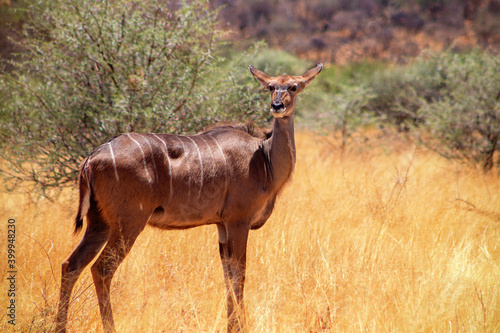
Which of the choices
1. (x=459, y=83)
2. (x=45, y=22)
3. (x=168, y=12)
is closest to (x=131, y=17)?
(x=168, y=12)

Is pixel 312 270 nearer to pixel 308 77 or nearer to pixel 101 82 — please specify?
pixel 308 77

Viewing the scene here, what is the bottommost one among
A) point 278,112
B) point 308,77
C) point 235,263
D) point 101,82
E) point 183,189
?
point 235,263

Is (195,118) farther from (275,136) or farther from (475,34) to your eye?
(475,34)

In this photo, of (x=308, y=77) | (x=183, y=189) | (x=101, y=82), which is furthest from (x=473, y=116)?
(x=183, y=189)

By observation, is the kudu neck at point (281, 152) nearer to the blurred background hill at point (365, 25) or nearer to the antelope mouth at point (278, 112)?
the antelope mouth at point (278, 112)

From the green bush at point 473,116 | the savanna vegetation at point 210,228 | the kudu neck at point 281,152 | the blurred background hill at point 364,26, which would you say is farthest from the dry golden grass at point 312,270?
the blurred background hill at point 364,26

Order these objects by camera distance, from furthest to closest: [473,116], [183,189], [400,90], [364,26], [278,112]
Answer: [364,26] < [400,90] < [473,116] < [278,112] < [183,189]

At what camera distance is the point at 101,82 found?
530 cm

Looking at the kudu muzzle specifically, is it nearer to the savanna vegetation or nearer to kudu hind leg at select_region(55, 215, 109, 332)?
the savanna vegetation

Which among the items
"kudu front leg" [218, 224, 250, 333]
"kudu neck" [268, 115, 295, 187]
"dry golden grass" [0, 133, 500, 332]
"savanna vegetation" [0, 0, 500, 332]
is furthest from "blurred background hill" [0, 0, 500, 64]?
"kudu front leg" [218, 224, 250, 333]

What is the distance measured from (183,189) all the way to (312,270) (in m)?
1.29

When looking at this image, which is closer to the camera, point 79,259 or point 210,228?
point 79,259

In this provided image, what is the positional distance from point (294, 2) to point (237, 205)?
97.3ft

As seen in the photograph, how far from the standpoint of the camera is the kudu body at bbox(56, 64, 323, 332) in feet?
10.7
